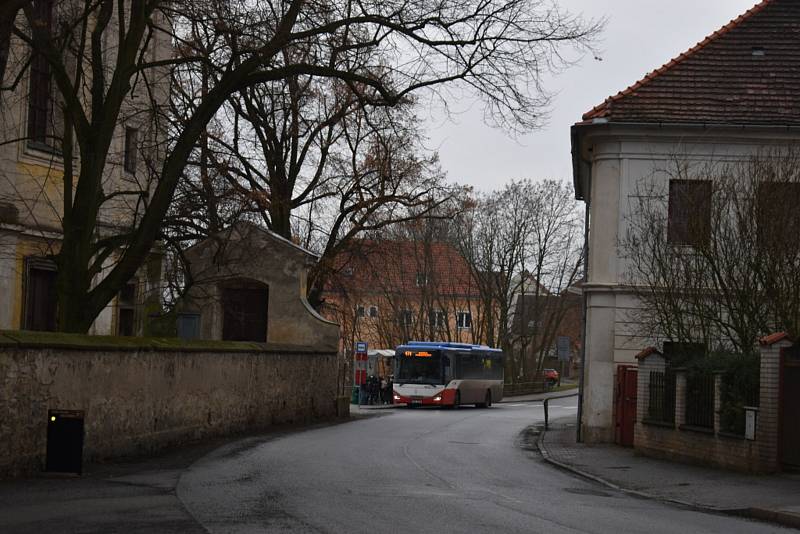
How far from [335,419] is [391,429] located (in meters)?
4.89

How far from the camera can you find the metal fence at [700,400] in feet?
71.5

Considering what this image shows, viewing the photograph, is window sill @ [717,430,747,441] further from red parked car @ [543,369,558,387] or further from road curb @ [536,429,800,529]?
red parked car @ [543,369,558,387]

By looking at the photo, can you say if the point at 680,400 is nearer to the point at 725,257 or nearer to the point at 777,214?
the point at 725,257

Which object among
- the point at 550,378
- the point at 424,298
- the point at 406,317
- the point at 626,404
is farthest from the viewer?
the point at 550,378

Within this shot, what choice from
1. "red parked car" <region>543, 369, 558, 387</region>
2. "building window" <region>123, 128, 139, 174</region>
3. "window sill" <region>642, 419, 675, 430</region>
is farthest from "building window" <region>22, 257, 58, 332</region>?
"red parked car" <region>543, 369, 558, 387</region>

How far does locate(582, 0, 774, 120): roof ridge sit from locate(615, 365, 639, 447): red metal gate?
649cm

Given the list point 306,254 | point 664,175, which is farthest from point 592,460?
point 306,254

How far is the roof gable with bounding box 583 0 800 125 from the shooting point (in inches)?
1147

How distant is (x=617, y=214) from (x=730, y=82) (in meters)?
4.64

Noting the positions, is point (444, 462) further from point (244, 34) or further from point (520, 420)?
point (520, 420)

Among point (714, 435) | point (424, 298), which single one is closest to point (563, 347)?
point (714, 435)

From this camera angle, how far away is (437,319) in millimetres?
80000

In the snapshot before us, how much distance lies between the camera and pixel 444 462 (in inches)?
856

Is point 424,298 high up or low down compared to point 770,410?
up
